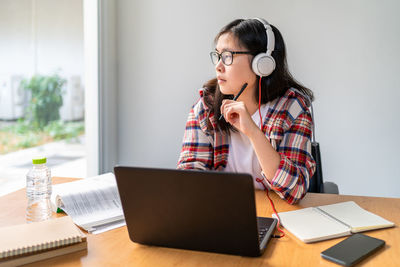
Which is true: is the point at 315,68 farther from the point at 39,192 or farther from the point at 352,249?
the point at 39,192

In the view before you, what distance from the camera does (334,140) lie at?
2092 millimetres

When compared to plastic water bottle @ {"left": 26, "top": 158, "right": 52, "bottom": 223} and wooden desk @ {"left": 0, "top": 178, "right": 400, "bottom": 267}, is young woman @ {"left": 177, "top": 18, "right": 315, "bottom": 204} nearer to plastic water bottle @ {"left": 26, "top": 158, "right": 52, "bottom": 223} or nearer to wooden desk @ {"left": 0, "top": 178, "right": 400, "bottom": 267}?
wooden desk @ {"left": 0, "top": 178, "right": 400, "bottom": 267}

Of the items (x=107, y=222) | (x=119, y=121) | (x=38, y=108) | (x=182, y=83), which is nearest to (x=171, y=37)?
(x=182, y=83)

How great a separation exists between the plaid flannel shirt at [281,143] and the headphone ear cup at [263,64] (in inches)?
5.3

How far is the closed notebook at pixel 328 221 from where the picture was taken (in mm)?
907

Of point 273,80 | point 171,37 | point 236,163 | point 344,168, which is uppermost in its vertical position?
point 171,37

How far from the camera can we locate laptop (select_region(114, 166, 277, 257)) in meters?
0.73

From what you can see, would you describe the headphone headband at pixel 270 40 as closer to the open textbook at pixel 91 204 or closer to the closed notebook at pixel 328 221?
the closed notebook at pixel 328 221

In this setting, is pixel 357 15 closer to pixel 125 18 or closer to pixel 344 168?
pixel 344 168

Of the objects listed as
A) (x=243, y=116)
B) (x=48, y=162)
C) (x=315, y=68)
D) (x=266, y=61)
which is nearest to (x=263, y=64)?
(x=266, y=61)

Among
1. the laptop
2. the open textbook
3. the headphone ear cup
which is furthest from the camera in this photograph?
the headphone ear cup

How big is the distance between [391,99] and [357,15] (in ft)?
1.61

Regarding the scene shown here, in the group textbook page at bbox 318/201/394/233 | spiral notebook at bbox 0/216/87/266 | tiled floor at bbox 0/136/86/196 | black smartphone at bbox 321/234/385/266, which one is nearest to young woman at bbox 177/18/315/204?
textbook page at bbox 318/201/394/233

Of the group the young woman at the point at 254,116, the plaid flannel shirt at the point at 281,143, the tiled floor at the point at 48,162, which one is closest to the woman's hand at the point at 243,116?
the young woman at the point at 254,116
